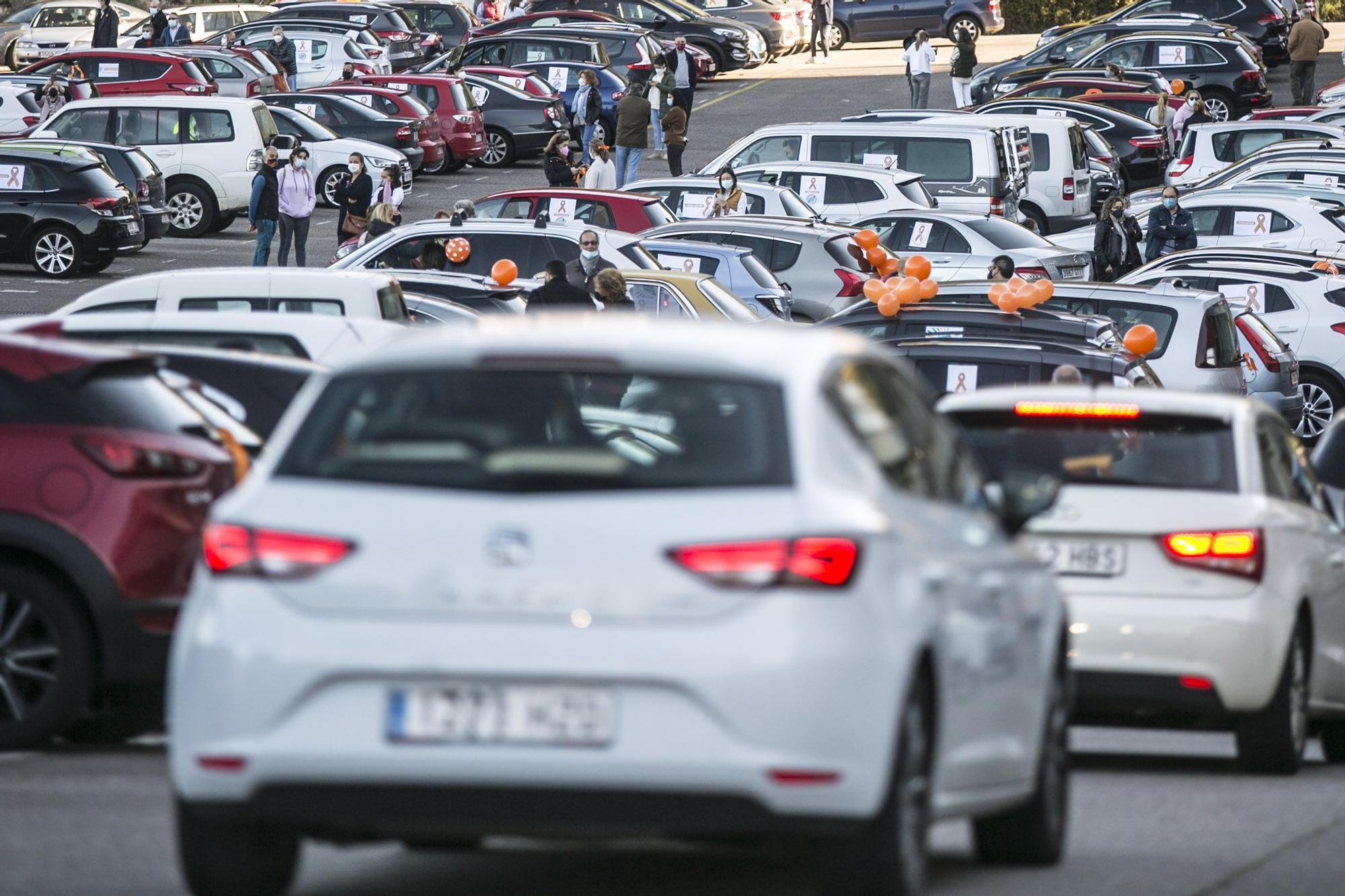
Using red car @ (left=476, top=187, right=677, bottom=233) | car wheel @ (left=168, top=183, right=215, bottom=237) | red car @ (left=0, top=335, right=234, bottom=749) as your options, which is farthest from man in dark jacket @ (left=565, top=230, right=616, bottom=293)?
red car @ (left=0, top=335, right=234, bottom=749)

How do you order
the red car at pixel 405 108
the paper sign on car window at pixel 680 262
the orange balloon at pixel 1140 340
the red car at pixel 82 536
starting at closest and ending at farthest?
the red car at pixel 82 536, the orange balloon at pixel 1140 340, the paper sign on car window at pixel 680 262, the red car at pixel 405 108

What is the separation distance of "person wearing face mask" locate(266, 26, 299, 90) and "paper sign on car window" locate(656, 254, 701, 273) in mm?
24504

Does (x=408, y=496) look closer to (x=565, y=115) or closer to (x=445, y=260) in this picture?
(x=445, y=260)

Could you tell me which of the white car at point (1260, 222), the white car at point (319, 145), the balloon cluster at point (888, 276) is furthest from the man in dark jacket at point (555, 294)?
the white car at point (319, 145)

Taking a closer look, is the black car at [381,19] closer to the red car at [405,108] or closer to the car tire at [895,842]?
the red car at [405,108]

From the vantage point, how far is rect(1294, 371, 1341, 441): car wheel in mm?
24391

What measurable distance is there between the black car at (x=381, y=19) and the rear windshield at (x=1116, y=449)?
43.8m

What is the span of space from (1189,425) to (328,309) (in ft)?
23.6

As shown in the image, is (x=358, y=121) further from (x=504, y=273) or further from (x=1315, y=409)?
(x=1315, y=409)

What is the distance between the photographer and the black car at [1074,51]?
4756 cm

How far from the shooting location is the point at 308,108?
38875 mm

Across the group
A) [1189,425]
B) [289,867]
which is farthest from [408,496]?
[1189,425]

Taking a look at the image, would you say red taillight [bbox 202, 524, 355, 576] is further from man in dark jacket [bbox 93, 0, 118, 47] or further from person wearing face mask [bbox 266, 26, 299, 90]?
man in dark jacket [bbox 93, 0, 118, 47]

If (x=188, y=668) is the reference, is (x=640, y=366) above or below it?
above
